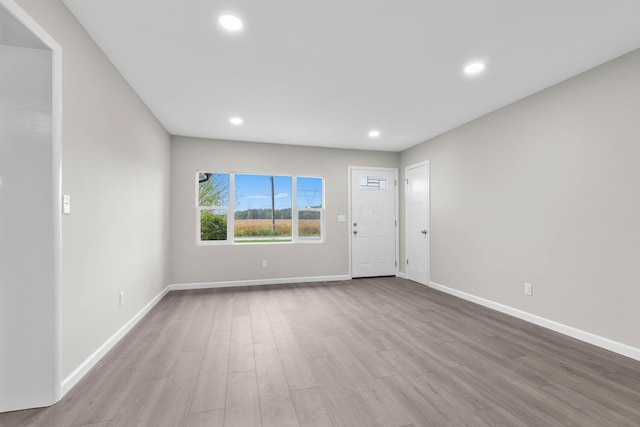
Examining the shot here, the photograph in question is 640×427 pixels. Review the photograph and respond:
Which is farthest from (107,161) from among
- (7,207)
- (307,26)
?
(307,26)

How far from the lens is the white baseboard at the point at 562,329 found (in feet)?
7.87

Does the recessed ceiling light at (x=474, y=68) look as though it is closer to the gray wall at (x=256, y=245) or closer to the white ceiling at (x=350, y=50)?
the white ceiling at (x=350, y=50)

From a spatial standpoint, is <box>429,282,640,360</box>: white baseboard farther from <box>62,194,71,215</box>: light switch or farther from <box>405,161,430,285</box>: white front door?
<box>62,194,71,215</box>: light switch

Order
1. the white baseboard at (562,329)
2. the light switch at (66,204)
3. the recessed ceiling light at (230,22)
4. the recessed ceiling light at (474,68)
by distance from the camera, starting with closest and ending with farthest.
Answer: the light switch at (66,204)
the recessed ceiling light at (230,22)
the white baseboard at (562,329)
the recessed ceiling light at (474,68)

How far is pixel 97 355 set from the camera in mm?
2322

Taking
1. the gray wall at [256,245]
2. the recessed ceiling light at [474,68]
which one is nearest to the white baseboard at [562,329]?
the gray wall at [256,245]

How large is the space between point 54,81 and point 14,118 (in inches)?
12.2

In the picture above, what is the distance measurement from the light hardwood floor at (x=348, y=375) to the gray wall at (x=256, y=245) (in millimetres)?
1423

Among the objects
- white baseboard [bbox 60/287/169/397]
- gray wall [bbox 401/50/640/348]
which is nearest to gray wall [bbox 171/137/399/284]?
white baseboard [bbox 60/287/169/397]

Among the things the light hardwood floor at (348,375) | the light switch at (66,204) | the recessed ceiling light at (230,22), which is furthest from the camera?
the recessed ceiling light at (230,22)

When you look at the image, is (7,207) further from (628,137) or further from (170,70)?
(628,137)

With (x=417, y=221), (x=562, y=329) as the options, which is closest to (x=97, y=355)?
(x=562, y=329)

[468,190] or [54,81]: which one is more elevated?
[54,81]

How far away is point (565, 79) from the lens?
287 cm
